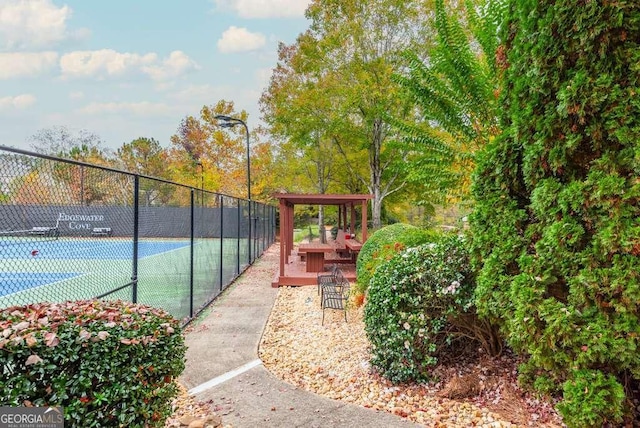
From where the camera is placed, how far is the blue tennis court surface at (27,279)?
245cm

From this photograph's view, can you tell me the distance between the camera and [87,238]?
115 inches

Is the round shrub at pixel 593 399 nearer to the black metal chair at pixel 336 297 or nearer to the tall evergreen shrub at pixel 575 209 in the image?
the tall evergreen shrub at pixel 575 209

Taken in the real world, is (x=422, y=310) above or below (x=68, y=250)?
below

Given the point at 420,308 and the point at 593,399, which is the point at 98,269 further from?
the point at 593,399

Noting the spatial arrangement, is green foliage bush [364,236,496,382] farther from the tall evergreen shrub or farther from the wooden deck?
the wooden deck

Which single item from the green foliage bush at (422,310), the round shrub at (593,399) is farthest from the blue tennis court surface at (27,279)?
the round shrub at (593,399)

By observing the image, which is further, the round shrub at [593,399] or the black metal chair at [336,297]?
the black metal chair at [336,297]

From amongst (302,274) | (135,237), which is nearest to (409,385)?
(135,237)

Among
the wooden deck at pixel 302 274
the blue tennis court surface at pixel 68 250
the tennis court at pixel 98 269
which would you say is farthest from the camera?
the wooden deck at pixel 302 274

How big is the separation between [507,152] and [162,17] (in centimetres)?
1232

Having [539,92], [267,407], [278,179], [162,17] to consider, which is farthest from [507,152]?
[278,179]

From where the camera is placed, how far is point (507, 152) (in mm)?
2562

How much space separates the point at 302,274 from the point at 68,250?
644 centimetres

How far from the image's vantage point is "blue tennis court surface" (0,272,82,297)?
2.45 m
